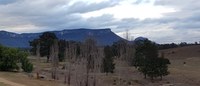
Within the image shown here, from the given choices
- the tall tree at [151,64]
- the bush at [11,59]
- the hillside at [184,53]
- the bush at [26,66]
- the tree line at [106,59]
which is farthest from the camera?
the hillside at [184,53]

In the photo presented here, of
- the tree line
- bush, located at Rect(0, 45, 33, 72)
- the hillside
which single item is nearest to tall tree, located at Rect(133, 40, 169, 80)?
the tree line

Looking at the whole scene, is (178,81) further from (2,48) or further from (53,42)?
(53,42)

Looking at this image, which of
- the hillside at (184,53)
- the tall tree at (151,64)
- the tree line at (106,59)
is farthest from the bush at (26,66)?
the hillside at (184,53)

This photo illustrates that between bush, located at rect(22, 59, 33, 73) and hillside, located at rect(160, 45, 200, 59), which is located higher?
hillside, located at rect(160, 45, 200, 59)

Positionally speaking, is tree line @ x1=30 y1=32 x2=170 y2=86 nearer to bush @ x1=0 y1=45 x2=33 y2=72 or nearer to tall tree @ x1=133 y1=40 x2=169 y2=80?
tall tree @ x1=133 y1=40 x2=169 y2=80

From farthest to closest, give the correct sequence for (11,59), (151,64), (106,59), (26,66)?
(106,59) → (151,64) → (26,66) → (11,59)

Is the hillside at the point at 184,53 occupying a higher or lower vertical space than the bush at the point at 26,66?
higher

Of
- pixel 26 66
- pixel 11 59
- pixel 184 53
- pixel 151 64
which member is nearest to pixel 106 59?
pixel 151 64

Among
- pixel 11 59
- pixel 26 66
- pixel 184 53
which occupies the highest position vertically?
pixel 184 53

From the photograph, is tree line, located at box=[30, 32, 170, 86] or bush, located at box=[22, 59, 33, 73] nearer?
tree line, located at box=[30, 32, 170, 86]

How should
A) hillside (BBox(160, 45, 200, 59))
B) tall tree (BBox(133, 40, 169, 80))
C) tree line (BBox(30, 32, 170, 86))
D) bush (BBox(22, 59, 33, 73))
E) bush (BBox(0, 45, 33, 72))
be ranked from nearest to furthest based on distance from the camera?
tree line (BBox(30, 32, 170, 86)) → bush (BBox(0, 45, 33, 72)) → bush (BBox(22, 59, 33, 73)) → tall tree (BBox(133, 40, 169, 80)) → hillside (BBox(160, 45, 200, 59))

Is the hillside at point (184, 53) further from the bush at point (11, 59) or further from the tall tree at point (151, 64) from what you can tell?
the bush at point (11, 59)

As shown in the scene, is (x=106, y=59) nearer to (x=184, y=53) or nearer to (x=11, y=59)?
(x=11, y=59)

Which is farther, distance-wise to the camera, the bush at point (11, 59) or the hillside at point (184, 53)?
the hillside at point (184, 53)
